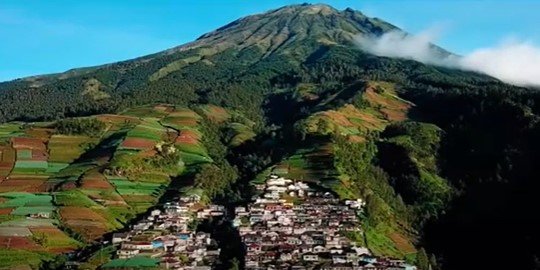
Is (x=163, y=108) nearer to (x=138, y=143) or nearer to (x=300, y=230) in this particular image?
(x=138, y=143)

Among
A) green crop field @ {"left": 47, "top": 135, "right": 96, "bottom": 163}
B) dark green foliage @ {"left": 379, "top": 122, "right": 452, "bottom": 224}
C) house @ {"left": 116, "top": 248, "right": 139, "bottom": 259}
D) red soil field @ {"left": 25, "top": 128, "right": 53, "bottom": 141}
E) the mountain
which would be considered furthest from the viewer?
red soil field @ {"left": 25, "top": 128, "right": 53, "bottom": 141}

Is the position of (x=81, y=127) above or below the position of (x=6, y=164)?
above

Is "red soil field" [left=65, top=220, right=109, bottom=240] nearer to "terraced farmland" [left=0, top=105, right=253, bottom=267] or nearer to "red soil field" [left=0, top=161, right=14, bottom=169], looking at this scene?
"terraced farmland" [left=0, top=105, right=253, bottom=267]

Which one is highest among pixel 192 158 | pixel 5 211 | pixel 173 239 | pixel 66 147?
pixel 66 147

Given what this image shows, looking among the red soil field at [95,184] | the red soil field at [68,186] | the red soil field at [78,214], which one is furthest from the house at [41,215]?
the red soil field at [95,184]

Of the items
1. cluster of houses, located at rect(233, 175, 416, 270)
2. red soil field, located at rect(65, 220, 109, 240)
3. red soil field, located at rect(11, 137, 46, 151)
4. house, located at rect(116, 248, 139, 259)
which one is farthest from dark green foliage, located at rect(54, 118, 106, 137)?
house, located at rect(116, 248, 139, 259)

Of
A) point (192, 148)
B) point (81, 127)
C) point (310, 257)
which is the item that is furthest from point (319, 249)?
point (81, 127)

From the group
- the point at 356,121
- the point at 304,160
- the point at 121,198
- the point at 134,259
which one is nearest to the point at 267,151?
the point at 304,160

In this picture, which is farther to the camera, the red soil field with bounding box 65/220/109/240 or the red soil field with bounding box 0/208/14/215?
the red soil field with bounding box 0/208/14/215
